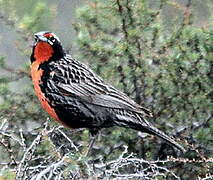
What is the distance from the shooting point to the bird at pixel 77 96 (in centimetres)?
689

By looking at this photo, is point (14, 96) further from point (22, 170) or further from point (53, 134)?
point (22, 170)

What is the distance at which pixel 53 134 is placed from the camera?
21.3ft

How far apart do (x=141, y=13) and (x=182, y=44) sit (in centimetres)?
38

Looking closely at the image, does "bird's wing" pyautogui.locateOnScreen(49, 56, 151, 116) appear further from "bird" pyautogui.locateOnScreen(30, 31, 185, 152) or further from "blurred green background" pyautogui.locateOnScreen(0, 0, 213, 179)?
"blurred green background" pyautogui.locateOnScreen(0, 0, 213, 179)

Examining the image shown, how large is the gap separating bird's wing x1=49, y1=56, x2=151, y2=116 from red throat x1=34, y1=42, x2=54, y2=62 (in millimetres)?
99

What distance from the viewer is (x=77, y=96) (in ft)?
22.9

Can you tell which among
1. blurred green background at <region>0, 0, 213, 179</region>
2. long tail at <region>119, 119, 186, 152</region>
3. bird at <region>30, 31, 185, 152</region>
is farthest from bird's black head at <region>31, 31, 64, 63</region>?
long tail at <region>119, 119, 186, 152</region>

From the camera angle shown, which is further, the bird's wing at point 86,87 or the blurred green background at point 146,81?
the blurred green background at point 146,81

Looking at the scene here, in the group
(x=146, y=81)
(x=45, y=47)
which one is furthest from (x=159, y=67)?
(x=45, y=47)

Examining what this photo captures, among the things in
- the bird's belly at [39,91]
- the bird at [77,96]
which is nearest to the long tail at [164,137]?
the bird at [77,96]

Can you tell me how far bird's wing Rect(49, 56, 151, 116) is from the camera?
22.8ft

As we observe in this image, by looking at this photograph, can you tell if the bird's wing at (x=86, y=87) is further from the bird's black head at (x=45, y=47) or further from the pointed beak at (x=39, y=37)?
the pointed beak at (x=39, y=37)

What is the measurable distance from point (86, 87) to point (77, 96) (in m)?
0.10

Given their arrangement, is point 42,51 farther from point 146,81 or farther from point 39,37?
point 146,81
